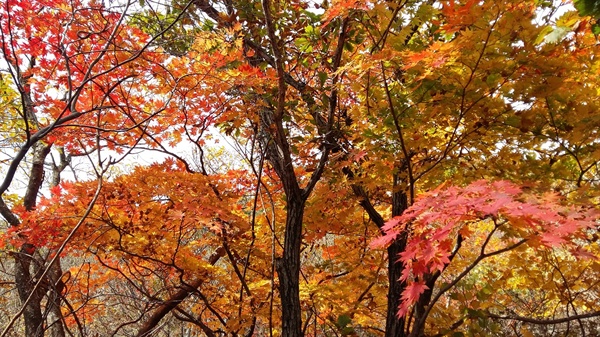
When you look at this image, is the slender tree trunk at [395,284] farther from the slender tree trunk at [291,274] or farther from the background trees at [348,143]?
the slender tree trunk at [291,274]

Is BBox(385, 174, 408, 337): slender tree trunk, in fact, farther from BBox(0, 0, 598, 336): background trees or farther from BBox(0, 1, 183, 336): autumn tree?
BBox(0, 1, 183, 336): autumn tree

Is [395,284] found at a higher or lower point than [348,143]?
lower

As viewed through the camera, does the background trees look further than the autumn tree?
No

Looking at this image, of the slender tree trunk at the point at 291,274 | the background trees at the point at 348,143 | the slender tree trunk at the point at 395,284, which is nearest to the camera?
the background trees at the point at 348,143

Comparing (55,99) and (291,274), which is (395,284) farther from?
(55,99)

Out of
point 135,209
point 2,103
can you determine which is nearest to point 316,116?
point 135,209

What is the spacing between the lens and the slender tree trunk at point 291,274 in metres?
2.97

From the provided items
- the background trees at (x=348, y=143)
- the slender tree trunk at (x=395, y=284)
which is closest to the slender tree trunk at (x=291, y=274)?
the background trees at (x=348, y=143)

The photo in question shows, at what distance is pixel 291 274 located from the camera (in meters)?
3.04

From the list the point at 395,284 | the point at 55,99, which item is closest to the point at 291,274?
the point at 395,284

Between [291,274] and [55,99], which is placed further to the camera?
[55,99]

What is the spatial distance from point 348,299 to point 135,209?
254 centimetres

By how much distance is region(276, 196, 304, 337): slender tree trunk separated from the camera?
2.97 metres

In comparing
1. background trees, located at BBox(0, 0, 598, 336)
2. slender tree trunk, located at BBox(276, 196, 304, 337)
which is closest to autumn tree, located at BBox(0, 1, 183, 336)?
background trees, located at BBox(0, 0, 598, 336)
